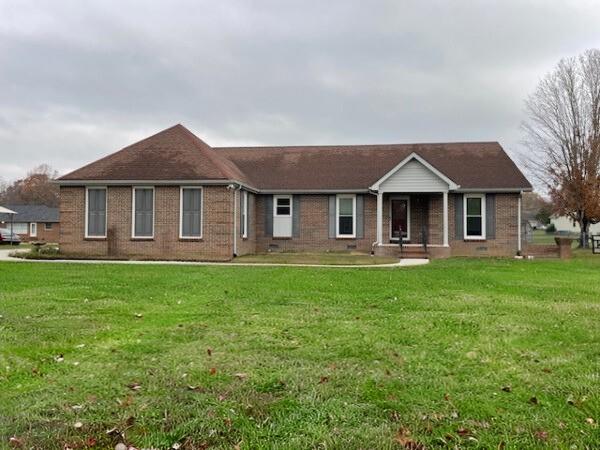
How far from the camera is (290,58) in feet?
69.1

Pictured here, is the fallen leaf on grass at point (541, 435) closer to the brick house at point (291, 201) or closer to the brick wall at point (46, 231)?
the brick house at point (291, 201)

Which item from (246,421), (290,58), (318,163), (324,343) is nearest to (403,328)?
(324,343)

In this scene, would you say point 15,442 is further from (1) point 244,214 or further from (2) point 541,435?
(1) point 244,214

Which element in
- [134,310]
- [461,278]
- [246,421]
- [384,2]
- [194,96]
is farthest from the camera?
[194,96]

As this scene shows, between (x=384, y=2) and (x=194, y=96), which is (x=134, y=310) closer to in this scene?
(x=384, y=2)

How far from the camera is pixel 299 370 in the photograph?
16.0ft

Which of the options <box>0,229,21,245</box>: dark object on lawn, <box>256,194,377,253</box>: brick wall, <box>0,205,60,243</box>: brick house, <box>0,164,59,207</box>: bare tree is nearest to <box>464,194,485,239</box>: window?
<box>256,194,377,253</box>: brick wall

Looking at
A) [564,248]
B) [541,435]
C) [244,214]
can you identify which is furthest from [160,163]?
[541,435]

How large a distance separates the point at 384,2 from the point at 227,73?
9219 millimetres

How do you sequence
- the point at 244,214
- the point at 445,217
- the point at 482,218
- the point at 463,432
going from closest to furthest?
the point at 463,432 → the point at 445,217 → the point at 244,214 → the point at 482,218

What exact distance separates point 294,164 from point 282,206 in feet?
9.19

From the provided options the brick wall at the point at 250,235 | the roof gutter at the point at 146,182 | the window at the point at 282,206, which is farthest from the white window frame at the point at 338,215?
the roof gutter at the point at 146,182

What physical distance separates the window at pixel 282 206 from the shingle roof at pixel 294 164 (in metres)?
0.56

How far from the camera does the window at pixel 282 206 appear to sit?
23.3 metres
